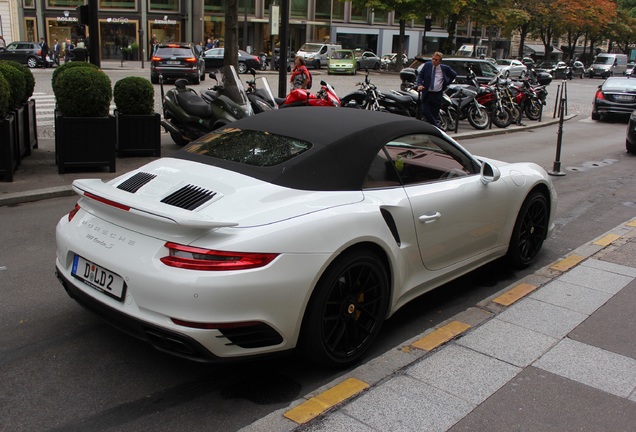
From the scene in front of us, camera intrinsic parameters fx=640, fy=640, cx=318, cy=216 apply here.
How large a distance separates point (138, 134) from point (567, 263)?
6763 mm

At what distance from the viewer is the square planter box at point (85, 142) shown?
857 centimetres

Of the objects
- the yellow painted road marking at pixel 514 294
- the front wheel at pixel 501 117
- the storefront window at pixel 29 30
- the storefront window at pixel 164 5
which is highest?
the storefront window at pixel 164 5

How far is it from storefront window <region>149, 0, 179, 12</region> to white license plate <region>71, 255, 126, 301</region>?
5088 cm

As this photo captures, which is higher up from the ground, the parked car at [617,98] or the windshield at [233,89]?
the windshield at [233,89]

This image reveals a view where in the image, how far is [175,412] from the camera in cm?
337

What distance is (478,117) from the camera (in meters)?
16.8

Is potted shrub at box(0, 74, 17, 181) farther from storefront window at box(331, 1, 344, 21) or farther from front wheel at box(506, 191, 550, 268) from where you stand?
storefront window at box(331, 1, 344, 21)

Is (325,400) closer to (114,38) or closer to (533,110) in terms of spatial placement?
(533,110)

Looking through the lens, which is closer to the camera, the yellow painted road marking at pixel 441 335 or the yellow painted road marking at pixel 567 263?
the yellow painted road marking at pixel 441 335

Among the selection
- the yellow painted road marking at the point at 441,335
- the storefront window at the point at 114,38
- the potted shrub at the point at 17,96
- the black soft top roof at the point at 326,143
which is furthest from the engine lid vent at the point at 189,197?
the storefront window at the point at 114,38

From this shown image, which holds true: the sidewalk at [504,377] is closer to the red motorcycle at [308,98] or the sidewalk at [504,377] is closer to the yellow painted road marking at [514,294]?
the yellow painted road marking at [514,294]

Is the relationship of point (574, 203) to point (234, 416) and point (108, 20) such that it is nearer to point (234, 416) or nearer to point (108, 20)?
point (234, 416)

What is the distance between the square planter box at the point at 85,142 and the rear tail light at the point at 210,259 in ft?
19.5

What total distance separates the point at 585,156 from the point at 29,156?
1084 cm
